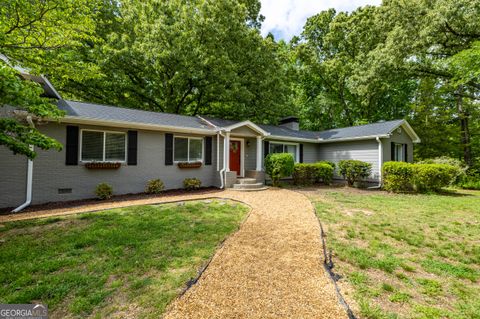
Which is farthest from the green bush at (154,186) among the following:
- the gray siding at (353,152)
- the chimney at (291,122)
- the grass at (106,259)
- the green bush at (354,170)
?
the chimney at (291,122)

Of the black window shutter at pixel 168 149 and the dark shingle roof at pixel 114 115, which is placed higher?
the dark shingle roof at pixel 114 115

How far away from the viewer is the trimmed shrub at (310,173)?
12.0 metres

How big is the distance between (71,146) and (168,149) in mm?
3341

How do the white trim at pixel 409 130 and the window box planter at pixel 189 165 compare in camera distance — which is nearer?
the window box planter at pixel 189 165

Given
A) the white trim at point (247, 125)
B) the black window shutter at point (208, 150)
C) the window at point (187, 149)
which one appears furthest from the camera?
the black window shutter at point (208, 150)

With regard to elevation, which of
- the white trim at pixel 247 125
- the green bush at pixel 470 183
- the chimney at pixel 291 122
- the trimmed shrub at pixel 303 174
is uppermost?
the chimney at pixel 291 122

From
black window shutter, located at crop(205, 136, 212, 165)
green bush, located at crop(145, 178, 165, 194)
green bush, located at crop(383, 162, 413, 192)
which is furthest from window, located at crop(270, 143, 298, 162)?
green bush, located at crop(145, 178, 165, 194)

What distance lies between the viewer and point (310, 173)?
39.9 ft

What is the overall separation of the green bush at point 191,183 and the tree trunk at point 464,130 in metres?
19.3

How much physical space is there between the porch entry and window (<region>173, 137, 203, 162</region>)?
1672mm

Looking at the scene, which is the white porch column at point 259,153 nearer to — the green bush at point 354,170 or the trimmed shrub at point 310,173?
the trimmed shrub at point 310,173

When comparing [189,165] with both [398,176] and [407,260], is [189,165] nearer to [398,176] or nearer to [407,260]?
[407,260]

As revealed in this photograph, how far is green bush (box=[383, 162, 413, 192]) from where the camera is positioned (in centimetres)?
1000

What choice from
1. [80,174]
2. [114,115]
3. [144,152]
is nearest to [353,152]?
[144,152]
